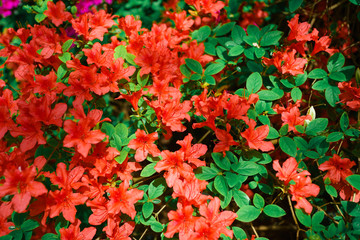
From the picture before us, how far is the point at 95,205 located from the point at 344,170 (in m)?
0.86

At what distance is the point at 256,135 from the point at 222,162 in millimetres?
146

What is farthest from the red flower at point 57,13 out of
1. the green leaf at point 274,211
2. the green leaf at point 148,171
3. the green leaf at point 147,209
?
the green leaf at point 274,211

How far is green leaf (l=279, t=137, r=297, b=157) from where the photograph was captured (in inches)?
38.9

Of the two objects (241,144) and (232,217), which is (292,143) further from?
(232,217)

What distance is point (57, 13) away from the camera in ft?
4.03

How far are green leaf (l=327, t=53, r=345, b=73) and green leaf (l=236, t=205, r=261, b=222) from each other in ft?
2.07

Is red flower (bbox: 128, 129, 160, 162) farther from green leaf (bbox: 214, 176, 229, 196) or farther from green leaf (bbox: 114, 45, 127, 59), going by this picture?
green leaf (bbox: 114, 45, 127, 59)

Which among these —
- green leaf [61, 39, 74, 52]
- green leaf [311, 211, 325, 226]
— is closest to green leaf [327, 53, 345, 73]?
green leaf [311, 211, 325, 226]

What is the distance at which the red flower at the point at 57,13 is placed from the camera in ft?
3.95

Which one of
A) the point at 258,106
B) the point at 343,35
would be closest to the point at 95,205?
the point at 258,106

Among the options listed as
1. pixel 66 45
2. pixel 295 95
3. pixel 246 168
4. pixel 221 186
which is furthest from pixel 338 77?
pixel 66 45

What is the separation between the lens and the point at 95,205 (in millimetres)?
938

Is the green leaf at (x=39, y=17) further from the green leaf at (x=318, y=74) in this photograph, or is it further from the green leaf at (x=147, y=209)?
the green leaf at (x=318, y=74)

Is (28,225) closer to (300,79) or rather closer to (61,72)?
(61,72)
